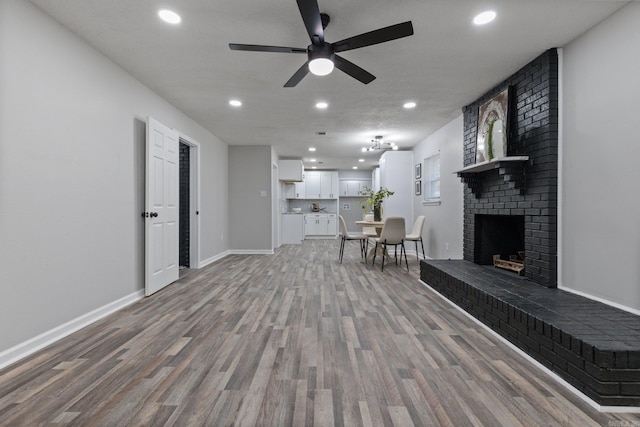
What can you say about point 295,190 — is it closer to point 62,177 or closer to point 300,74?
point 300,74

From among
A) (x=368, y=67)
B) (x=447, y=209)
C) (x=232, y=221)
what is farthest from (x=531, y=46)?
(x=232, y=221)

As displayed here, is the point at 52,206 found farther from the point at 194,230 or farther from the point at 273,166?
the point at 273,166

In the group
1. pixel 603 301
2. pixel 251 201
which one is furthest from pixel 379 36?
pixel 251 201

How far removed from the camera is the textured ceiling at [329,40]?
2135mm

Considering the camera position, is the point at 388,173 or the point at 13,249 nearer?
the point at 13,249

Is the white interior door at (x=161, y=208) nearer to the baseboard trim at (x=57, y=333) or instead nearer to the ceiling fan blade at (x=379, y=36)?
the baseboard trim at (x=57, y=333)

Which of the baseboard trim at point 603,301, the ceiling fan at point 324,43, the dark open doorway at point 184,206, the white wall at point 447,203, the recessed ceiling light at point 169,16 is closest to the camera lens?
the ceiling fan at point 324,43

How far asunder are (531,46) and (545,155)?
3.18ft

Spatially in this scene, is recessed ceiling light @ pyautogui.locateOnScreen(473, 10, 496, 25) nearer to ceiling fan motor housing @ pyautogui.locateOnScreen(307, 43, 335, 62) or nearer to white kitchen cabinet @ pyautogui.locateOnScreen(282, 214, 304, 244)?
ceiling fan motor housing @ pyautogui.locateOnScreen(307, 43, 335, 62)

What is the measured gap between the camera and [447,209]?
4996 millimetres

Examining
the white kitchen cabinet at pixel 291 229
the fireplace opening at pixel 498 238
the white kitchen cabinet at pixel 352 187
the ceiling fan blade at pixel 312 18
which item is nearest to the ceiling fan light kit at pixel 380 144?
the fireplace opening at pixel 498 238

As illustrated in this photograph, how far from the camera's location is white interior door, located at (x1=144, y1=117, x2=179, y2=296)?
11.0 ft

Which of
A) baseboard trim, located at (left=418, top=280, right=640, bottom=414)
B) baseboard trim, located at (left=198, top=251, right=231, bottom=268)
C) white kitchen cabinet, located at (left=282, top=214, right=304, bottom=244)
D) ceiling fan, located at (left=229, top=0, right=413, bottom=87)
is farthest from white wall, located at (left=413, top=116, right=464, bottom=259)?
baseboard trim, located at (left=198, top=251, right=231, bottom=268)

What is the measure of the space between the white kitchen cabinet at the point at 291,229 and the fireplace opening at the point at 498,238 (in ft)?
18.3
